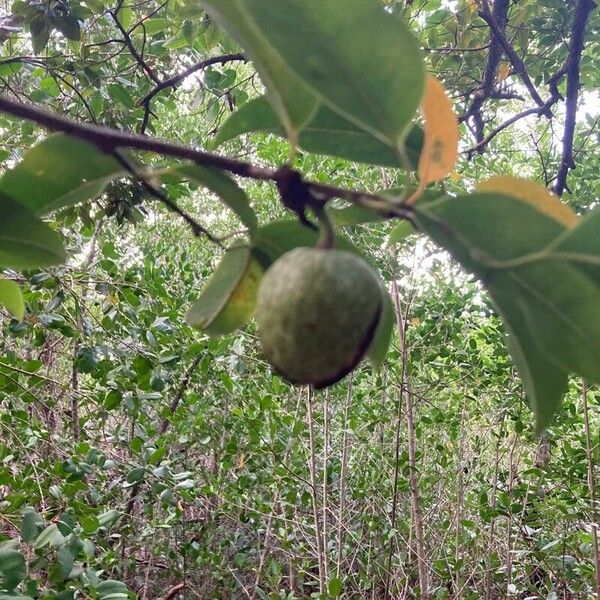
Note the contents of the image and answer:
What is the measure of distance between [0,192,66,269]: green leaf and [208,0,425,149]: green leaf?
9.7 inches

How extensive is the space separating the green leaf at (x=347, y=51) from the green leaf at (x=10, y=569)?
3.08 feet

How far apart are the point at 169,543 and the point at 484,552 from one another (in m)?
1.57

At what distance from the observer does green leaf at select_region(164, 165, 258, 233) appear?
478 mm

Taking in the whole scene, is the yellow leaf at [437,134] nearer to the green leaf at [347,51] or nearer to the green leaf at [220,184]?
the green leaf at [347,51]

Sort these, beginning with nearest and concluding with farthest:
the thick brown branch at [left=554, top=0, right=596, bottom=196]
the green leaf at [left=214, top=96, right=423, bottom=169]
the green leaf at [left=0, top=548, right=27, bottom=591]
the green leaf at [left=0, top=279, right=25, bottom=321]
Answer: the green leaf at [left=214, top=96, right=423, bottom=169], the green leaf at [left=0, top=279, right=25, bottom=321], the green leaf at [left=0, top=548, right=27, bottom=591], the thick brown branch at [left=554, top=0, right=596, bottom=196]

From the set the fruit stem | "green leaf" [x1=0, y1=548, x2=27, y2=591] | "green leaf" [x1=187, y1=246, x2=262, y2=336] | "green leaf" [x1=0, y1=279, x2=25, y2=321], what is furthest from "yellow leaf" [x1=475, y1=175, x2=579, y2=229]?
"green leaf" [x1=0, y1=548, x2=27, y2=591]

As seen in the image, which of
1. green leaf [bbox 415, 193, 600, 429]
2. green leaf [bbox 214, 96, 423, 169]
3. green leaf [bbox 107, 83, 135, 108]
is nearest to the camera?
green leaf [bbox 415, 193, 600, 429]

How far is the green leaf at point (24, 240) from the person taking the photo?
529mm

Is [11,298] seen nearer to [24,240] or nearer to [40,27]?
[24,240]

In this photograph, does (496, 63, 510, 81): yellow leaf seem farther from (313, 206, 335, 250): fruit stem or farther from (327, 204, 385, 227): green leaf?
(313, 206, 335, 250): fruit stem

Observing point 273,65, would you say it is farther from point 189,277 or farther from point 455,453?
point 455,453

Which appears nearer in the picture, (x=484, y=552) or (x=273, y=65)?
(x=273, y=65)

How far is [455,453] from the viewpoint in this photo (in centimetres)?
327

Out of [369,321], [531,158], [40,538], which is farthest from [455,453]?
[369,321]
